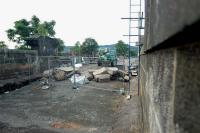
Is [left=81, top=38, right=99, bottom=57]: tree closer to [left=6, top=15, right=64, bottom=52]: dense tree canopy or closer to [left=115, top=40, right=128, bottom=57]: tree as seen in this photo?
[left=115, top=40, right=128, bottom=57]: tree

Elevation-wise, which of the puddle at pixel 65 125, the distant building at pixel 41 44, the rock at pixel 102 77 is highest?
the distant building at pixel 41 44

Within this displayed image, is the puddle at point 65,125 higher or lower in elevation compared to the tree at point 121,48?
lower

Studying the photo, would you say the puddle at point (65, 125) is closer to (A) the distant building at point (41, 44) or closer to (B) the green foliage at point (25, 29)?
(A) the distant building at point (41, 44)

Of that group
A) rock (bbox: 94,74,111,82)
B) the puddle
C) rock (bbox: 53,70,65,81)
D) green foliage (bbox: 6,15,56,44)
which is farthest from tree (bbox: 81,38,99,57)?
the puddle

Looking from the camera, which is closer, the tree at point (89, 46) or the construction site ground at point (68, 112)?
the construction site ground at point (68, 112)

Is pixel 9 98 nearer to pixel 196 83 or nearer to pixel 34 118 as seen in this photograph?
pixel 34 118

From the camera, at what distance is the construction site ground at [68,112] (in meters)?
7.50

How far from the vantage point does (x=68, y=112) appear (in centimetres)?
969

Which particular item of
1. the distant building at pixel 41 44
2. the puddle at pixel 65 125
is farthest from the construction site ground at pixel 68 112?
the distant building at pixel 41 44

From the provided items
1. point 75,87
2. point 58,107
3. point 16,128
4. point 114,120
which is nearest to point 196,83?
point 16,128

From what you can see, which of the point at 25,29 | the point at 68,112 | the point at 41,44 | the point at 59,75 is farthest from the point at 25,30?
the point at 68,112

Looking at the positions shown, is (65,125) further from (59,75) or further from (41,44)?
(41,44)

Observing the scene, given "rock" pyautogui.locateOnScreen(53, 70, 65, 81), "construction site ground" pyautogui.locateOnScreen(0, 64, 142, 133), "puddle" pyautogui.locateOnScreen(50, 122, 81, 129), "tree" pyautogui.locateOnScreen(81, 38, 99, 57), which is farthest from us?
"tree" pyautogui.locateOnScreen(81, 38, 99, 57)

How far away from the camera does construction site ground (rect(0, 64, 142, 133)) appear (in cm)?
750
